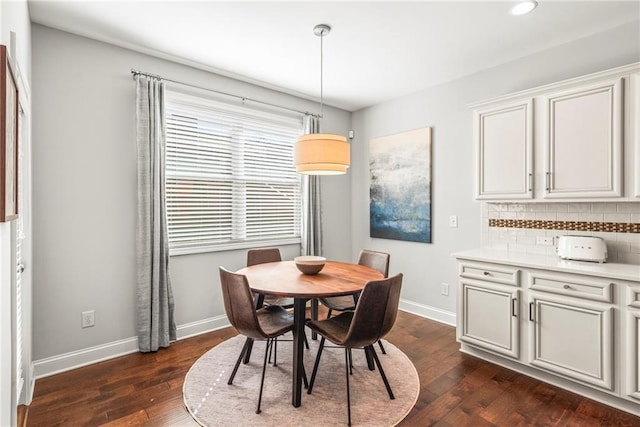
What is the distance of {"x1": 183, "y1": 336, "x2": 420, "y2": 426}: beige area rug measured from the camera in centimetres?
196

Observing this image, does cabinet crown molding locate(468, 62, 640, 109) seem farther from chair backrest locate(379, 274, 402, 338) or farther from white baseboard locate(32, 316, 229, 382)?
white baseboard locate(32, 316, 229, 382)

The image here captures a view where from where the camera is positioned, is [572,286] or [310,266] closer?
[572,286]

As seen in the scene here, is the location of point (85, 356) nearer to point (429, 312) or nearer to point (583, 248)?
point (429, 312)

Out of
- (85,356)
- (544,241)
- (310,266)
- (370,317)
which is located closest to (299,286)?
(310,266)

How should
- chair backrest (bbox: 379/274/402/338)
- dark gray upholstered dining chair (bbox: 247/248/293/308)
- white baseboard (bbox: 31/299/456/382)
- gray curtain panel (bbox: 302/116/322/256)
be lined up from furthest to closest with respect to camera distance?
gray curtain panel (bbox: 302/116/322/256), dark gray upholstered dining chair (bbox: 247/248/293/308), white baseboard (bbox: 31/299/456/382), chair backrest (bbox: 379/274/402/338)

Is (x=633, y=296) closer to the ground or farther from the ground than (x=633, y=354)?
farther from the ground

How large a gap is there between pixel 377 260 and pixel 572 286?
1439mm

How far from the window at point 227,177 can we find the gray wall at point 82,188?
380 millimetres

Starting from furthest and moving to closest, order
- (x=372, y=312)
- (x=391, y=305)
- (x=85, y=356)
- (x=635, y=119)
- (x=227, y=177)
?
1. (x=227, y=177)
2. (x=85, y=356)
3. (x=635, y=119)
4. (x=391, y=305)
5. (x=372, y=312)

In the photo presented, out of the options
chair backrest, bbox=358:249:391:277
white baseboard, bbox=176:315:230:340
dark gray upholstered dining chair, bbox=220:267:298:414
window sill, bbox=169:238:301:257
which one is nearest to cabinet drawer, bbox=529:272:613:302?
chair backrest, bbox=358:249:391:277

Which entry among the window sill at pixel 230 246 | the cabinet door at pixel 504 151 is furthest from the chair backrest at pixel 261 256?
the cabinet door at pixel 504 151

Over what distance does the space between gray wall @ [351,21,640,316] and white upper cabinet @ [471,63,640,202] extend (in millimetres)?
441

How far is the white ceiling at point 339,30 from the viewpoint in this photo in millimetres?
2260

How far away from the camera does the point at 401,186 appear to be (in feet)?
13.3
